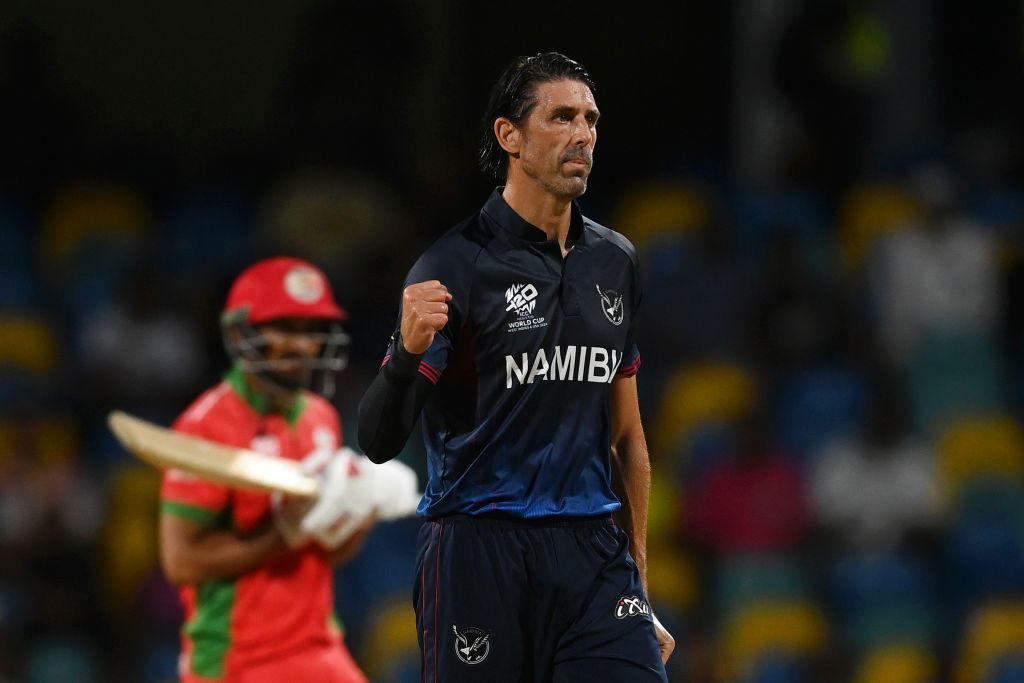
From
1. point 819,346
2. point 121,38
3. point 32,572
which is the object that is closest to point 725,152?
point 819,346

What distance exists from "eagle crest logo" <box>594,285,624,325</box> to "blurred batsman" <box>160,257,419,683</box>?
1.25m

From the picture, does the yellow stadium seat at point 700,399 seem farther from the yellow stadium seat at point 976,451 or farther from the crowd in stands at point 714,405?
the yellow stadium seat at point 976,451

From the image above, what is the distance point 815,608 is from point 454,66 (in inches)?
201

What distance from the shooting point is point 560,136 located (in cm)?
356

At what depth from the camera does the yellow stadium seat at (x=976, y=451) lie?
8656mm

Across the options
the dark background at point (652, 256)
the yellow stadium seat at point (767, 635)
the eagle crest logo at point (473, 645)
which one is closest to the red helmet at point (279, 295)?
the eagle crest logo at point (473, 645)

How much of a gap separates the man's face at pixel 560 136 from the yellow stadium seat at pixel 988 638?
16.0 ft

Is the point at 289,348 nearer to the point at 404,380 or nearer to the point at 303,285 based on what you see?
the point at 303,285

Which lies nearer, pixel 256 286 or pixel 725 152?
pixel 256 286

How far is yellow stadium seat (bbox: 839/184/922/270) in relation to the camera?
9.86m

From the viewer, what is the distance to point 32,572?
7957 millimetres

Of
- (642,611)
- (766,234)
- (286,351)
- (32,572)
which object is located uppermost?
(766,234)

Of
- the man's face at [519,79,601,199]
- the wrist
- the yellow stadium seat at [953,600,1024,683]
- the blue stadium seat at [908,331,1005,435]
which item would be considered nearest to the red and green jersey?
the wrist

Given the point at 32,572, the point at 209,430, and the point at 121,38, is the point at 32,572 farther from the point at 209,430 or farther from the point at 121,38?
the point at 121,38
